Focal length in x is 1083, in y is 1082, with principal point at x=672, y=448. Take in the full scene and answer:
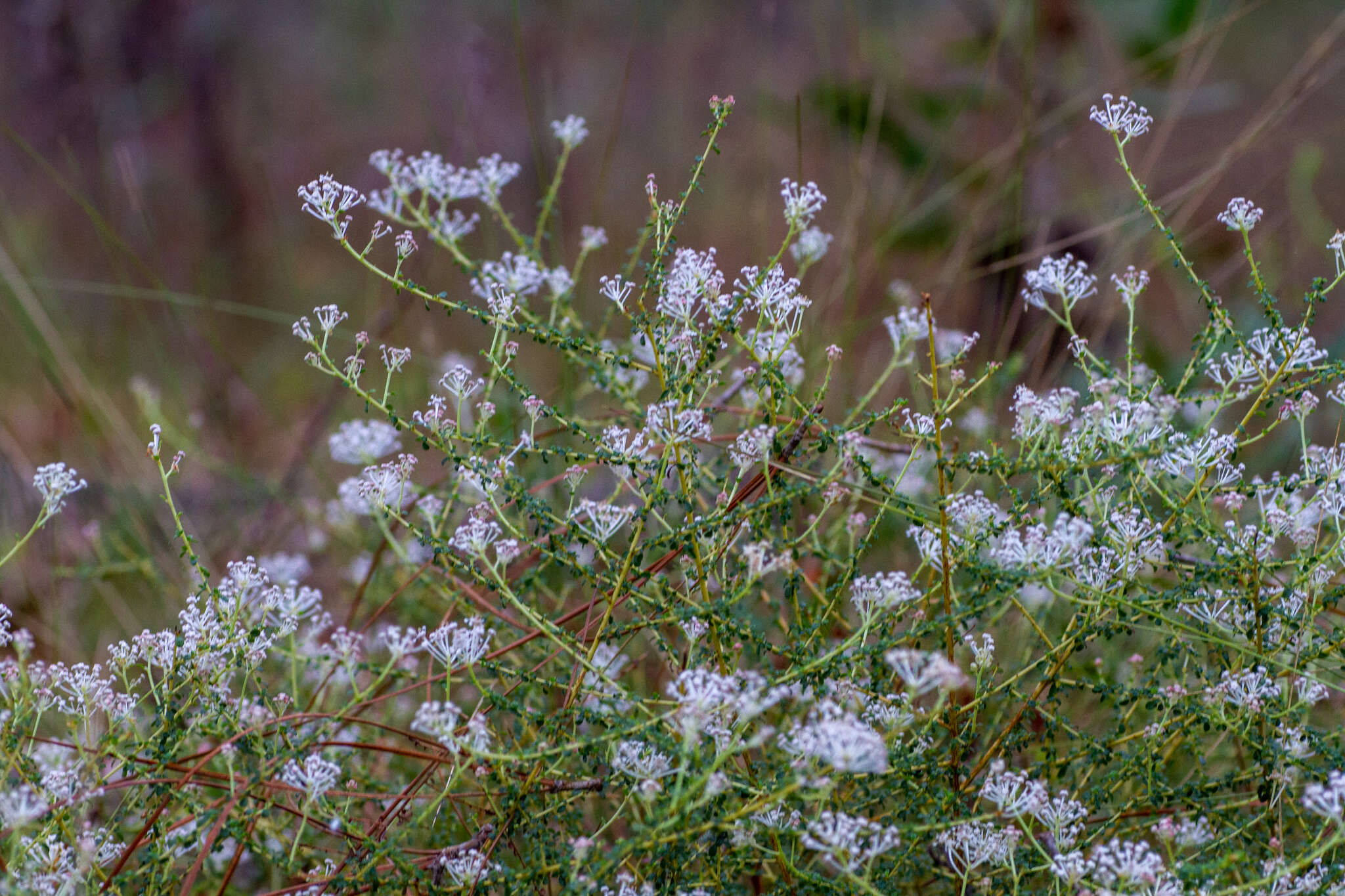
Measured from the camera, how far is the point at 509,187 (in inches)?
179

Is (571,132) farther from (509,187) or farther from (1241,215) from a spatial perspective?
(509,187)

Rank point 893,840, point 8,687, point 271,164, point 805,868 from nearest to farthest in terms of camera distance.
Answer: point 893,840 < point 805,868 < point 8,687 < point 271,164

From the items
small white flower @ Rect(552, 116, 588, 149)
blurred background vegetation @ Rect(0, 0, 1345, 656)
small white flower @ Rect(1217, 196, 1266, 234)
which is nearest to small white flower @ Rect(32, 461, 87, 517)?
blurred background vegetation @ Rect(0, 0, 1345, 656)

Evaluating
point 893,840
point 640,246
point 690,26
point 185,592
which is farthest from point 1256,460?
point 690,26

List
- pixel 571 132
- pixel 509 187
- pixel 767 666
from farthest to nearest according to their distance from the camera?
pixel 509 187, pixel 571 132, pixel 767 666

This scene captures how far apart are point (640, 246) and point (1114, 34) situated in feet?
5.53

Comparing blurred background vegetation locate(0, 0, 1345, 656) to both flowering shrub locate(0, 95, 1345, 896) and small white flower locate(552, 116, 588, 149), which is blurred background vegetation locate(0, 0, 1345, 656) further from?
flowering shrub locate(0, 95, 1345, 896)

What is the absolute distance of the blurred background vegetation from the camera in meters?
1.54

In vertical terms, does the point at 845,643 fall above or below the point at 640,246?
below

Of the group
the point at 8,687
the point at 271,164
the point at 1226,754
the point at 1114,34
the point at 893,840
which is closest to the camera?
the point at 893,840

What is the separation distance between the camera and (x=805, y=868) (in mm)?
747

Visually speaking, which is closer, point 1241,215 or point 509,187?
point 1241,215

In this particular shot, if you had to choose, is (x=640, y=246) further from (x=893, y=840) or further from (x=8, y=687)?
(x=8, y=687)

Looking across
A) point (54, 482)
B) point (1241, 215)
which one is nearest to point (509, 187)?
point (54, 482)
